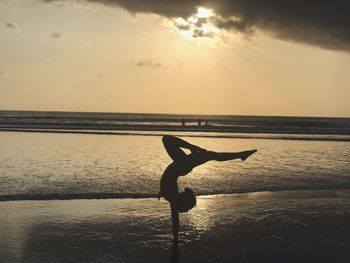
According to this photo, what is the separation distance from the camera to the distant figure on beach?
790cm

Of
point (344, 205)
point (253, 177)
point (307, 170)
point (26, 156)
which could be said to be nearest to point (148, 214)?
point (344, 205)

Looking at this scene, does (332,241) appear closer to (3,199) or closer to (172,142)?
(172,142)

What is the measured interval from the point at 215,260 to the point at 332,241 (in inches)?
116

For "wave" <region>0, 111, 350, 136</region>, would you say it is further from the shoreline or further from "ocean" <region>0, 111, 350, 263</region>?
the shoreline

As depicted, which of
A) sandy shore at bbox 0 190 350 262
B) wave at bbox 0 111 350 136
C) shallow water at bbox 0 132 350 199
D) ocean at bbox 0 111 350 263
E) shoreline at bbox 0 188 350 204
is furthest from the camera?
wave at bbox 0 111 350 136

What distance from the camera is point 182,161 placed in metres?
7.98

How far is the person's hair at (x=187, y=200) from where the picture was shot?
812cm

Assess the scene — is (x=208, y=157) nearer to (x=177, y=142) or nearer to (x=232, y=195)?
(x=177, y=142)

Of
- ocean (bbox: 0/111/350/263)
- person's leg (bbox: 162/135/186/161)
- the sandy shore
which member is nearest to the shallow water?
ocean (bbox: 0/111/350/263)

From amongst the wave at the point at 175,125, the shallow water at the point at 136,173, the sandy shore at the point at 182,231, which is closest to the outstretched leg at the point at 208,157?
the sandy shore at the point at 182,231

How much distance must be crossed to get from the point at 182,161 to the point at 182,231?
313cm

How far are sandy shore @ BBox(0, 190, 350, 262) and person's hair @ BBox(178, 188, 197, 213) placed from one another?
1.02m

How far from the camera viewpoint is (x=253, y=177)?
18.8 metres

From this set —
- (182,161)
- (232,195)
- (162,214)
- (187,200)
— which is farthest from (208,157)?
(232,195)
